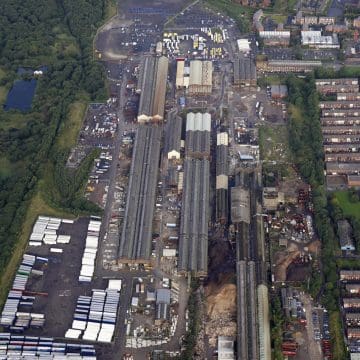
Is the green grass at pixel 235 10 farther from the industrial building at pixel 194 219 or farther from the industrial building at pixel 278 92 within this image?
the industrial building at pixel 194 219

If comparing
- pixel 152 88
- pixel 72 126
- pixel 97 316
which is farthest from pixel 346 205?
pixel 72 126

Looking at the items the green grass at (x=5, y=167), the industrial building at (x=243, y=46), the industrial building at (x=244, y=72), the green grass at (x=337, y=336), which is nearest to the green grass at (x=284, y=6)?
the industrial building at (x=243, y=46)

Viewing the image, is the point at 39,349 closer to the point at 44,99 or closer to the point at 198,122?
the point at 198,122

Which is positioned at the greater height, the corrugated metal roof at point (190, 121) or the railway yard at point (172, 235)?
the corrugated metal roof at point (190, 121)

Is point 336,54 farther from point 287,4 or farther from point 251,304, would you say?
point 251,304

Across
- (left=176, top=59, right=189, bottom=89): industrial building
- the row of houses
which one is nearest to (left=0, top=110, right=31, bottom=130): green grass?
(left=176, top=59, right=189, bottom=89): industrial building

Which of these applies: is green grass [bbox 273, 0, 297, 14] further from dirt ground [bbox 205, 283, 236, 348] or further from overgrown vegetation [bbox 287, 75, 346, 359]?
dirt ground [bbox 205, 283, 236, 348]
